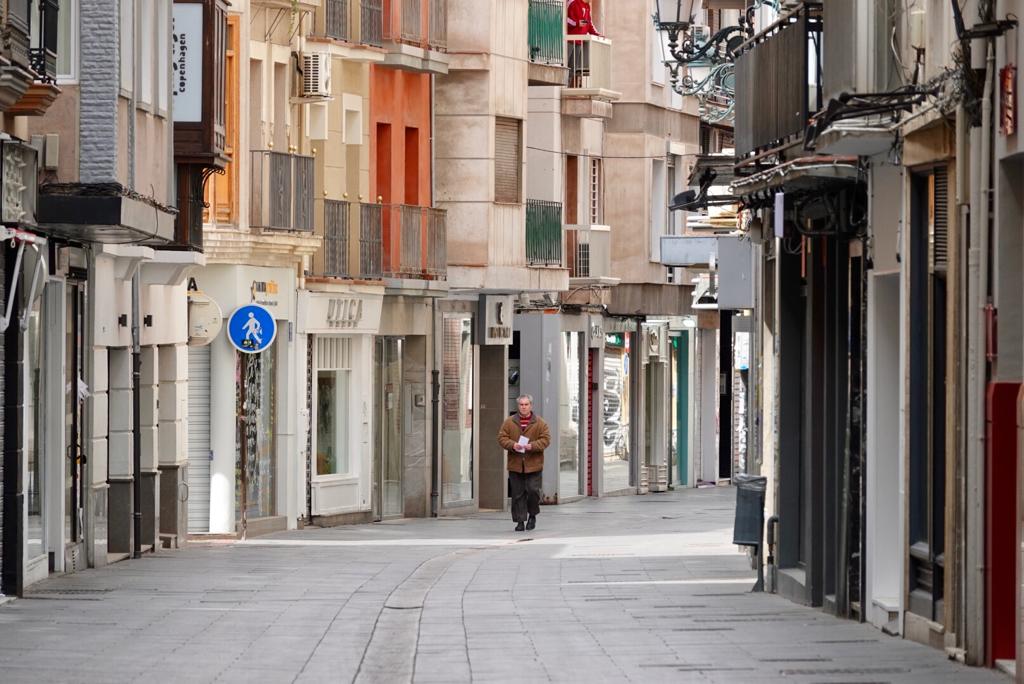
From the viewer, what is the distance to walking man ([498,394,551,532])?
35844 millimetres

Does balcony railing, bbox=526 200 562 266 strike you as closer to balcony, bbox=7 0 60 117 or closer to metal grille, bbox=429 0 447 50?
metal grille, bbox=429 0 447 50

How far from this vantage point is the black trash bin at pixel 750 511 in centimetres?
2338

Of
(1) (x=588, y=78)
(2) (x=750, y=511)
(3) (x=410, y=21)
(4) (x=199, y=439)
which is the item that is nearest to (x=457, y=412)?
(3) (x=410, y=21)

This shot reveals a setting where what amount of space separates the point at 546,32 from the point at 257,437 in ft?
43.2

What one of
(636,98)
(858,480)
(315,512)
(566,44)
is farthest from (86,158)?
(636,98)

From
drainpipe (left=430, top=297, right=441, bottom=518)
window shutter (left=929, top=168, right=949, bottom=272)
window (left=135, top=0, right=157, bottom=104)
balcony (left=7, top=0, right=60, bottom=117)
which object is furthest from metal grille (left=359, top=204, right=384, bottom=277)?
window shutter (left=929, top=168, right=949, bottom=272)

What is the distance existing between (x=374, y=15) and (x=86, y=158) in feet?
60.3

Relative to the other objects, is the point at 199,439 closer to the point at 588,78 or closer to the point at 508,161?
the point at 508,161

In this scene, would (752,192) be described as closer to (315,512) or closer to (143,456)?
(143,456)

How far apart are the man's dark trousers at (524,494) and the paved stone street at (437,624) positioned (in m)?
5.53

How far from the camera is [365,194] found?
132 ft

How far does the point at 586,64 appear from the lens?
1961 inches

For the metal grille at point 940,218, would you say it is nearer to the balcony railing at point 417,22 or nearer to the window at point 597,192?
the balcony railing at point 417,22

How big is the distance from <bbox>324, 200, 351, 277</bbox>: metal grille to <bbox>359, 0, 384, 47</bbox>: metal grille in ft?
9.33
